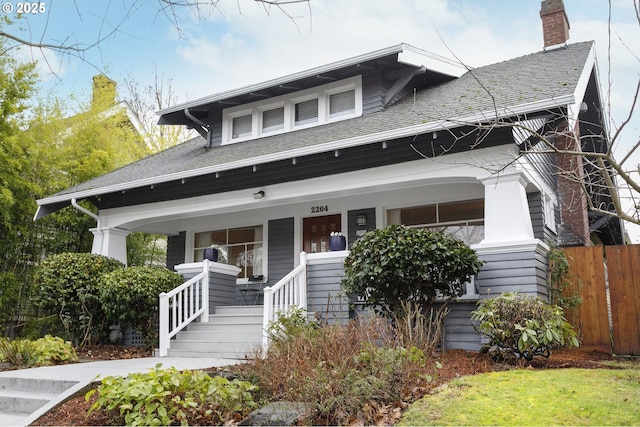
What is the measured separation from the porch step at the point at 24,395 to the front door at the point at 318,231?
588 cm

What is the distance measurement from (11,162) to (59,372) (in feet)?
17.3

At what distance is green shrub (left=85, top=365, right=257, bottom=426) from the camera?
14.3ft

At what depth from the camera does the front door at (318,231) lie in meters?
11.0

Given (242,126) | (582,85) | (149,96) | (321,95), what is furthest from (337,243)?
(149,96)

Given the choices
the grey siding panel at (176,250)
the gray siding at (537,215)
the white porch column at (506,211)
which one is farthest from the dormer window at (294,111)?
the white porch column at (506,211)

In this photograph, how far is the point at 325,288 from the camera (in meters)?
8.73

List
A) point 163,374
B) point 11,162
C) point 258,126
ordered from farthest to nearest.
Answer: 1. point 258,126
2. point 11,162
3. point 163,374

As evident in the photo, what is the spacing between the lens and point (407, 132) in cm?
794

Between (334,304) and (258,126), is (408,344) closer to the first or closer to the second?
(334,304)

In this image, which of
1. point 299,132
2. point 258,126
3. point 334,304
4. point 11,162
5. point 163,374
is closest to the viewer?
point 163,374

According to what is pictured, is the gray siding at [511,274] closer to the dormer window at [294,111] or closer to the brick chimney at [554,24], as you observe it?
the dormer window at [294,111]

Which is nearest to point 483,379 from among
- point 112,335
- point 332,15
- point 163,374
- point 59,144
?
point 163,374

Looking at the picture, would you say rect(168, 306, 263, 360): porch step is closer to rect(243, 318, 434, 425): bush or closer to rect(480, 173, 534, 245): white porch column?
rect(243, 318, 434, 425): bush

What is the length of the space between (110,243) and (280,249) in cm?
351
